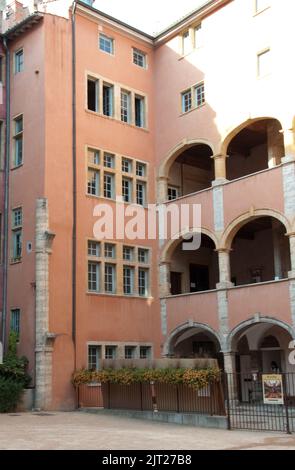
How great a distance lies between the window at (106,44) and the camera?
2914cm

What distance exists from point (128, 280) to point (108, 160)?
17.3 feet

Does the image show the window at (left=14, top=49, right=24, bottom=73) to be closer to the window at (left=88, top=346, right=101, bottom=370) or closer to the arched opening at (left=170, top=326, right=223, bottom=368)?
the window at (left=88, top=346, right=101, bottom=370)

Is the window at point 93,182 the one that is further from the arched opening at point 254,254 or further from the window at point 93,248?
the arched opening at point 254,254

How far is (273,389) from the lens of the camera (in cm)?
1692

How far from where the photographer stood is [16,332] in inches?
1004

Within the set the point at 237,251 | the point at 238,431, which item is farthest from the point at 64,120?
the point at 238,431

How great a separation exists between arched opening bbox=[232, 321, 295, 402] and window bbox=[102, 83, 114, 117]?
11.2m

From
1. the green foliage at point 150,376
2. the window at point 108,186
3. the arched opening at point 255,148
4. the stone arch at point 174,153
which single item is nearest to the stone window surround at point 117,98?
the stone arch at point 174,153

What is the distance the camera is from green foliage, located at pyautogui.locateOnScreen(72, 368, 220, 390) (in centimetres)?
1945

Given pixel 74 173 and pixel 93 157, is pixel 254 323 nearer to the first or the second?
pixel 74 173

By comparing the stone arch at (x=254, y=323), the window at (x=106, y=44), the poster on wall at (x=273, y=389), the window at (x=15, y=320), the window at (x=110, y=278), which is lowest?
the poster on wall at (x=273, y=389)

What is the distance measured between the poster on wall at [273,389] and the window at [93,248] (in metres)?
11.6

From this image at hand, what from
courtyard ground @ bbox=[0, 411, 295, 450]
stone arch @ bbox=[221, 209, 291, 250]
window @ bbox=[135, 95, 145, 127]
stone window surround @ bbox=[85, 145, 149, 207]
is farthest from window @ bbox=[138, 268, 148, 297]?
courtyard ground @ bbox=[0, 411, 295, 450]
